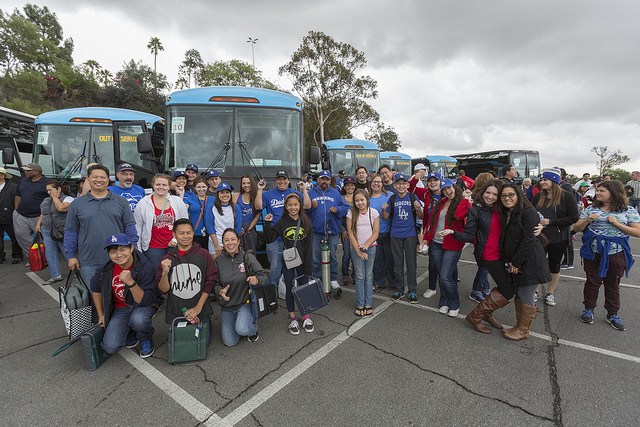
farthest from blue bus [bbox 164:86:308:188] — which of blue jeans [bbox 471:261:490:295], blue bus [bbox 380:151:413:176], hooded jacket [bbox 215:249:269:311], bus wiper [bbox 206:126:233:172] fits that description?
blue bus [bbox 380:151:413:176]

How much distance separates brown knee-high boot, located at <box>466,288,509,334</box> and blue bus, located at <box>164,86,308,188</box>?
3789mm

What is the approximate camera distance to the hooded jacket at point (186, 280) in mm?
3014

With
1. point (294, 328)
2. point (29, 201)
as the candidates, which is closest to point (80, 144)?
point (29, 201)

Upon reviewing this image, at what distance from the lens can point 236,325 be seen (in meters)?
3.21

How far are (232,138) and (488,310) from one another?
499cm

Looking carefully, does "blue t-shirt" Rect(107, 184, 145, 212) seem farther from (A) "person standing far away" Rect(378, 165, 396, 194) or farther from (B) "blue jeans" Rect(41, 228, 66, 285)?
(A) "person standing far away" Rect(378, 165, 396, 194)

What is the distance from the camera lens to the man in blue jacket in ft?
14.8

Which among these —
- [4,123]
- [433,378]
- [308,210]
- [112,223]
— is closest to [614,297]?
[433,378]

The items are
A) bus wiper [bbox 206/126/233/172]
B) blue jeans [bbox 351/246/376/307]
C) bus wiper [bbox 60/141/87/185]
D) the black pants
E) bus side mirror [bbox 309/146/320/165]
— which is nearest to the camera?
blue jeans [bbox 351/246/376/307]

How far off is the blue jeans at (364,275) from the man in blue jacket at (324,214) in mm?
738

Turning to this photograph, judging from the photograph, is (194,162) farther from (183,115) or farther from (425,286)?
(425,286)

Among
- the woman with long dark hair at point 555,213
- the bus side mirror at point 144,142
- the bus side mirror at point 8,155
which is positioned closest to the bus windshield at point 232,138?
the bus side mirror at point 144,142

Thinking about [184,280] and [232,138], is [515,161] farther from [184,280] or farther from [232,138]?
[184,280]

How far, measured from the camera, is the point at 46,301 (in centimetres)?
437
